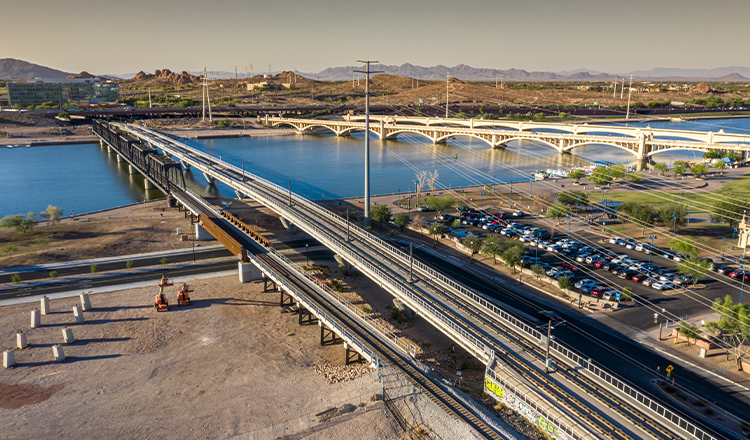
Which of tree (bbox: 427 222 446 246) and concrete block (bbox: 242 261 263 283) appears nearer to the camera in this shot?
concrete block (bbox: 242 261 263 283)

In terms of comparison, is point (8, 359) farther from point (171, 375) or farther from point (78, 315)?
point (171, 375)

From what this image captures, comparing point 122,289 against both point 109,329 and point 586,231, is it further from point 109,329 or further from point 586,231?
point 586,231

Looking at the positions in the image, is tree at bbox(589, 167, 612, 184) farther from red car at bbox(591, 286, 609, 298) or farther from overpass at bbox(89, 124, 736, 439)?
overpass at bbox(89, 124, 736, 439)

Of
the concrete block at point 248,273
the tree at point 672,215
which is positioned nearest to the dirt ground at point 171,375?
the concrete block at point 248,273

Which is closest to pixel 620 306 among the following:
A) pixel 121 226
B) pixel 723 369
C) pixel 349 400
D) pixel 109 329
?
pixel 723 369

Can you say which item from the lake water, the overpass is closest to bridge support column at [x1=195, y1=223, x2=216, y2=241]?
the overpass

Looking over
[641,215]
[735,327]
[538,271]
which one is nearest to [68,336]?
[538,271]
